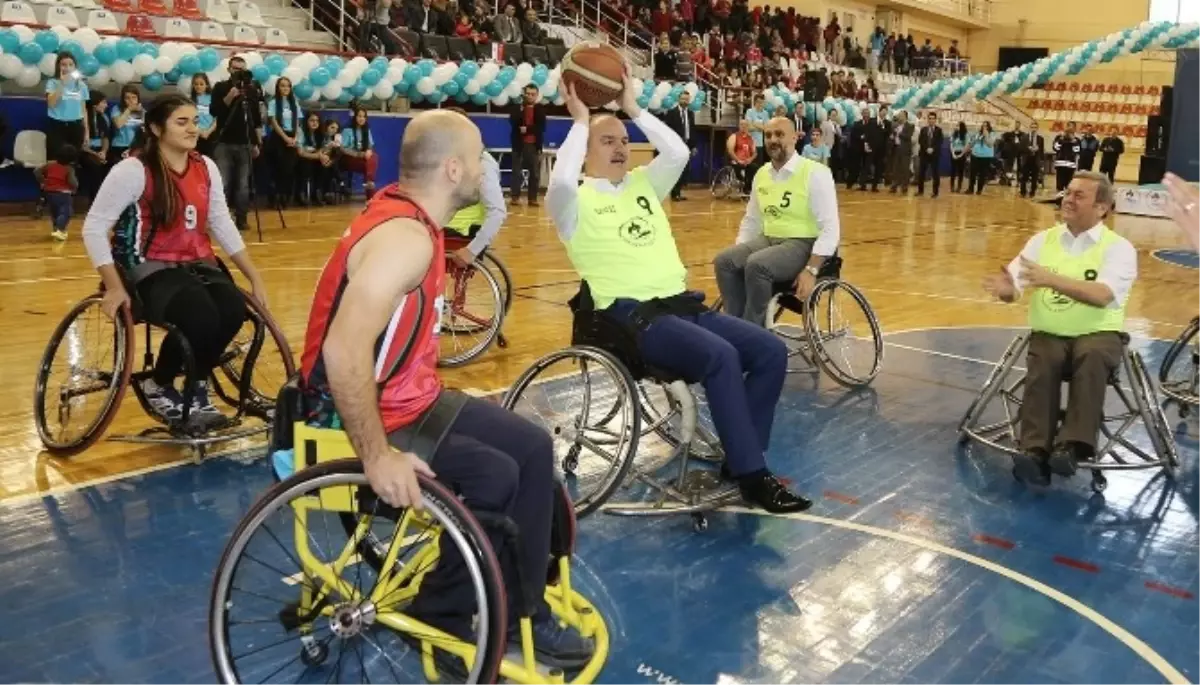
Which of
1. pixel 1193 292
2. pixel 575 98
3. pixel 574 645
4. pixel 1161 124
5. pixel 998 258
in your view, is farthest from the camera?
pixel 1161 124

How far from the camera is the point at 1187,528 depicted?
3568mm

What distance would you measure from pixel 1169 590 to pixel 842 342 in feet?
9.41

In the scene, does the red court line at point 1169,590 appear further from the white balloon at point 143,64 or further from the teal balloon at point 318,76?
the teal balloon at point 318,76

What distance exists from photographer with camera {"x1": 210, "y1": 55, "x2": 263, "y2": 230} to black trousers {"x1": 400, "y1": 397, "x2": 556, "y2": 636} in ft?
Result: 25.9

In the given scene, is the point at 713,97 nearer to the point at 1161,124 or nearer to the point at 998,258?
the point at 1161,124

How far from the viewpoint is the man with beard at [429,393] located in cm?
201

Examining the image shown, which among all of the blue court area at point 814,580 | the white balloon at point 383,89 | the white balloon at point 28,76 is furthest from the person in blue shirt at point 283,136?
the blue court area at point 814,580

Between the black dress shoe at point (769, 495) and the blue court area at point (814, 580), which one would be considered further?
the black dress shoe at point (769, 495)

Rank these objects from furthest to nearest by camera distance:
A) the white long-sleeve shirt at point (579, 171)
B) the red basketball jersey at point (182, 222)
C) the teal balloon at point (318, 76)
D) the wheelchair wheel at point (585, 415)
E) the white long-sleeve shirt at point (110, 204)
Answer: the teal balloon at point (318, 76)
the red basketball jersey at point (182, 222)
the white long-sleeve shirt at point (110, 204)
the white long-sleeve shirt at point (579, 171)
the wheelchair wheel at point (585, 415)

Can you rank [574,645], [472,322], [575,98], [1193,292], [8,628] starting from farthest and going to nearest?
[1193,292] → [472,322] → [575,98] → [8,628] → [574,645]

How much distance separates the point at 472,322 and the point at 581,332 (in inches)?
90.4

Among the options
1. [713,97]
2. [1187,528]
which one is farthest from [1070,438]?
[713,97]

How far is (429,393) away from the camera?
2.33 meters

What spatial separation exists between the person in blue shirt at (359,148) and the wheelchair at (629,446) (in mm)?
8165
